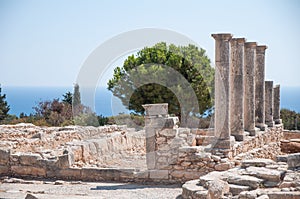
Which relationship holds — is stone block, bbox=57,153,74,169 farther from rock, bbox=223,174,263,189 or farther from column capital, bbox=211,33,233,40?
column capital, bbox=211,33,233,40

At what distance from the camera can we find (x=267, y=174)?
28.9 ft

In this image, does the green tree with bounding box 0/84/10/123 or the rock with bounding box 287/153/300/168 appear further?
the green tree with bounding box 0/84/10/123

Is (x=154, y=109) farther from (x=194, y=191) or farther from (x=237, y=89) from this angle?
(x=237, y=89)

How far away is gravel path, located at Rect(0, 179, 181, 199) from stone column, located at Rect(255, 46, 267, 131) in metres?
8.00

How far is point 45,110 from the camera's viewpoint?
105ft

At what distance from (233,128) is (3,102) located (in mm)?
24350

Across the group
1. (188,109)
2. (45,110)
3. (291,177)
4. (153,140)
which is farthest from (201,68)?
(291,177)

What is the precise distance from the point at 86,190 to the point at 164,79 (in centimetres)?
1859

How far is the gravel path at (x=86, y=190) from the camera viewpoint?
10023 mm

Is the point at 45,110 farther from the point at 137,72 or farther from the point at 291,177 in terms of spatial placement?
the point at 291,177

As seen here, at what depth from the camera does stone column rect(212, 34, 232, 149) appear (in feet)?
42.9

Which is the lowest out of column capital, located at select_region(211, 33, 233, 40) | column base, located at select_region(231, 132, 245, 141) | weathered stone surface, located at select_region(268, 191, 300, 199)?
weathered stone surface, located at select_region(268, 191, 300, 199)

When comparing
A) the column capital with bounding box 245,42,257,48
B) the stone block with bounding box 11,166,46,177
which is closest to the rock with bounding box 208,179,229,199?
the stone block with bounding box 11,166,46,177

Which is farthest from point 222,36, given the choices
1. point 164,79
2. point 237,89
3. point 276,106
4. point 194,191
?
point 164,79
